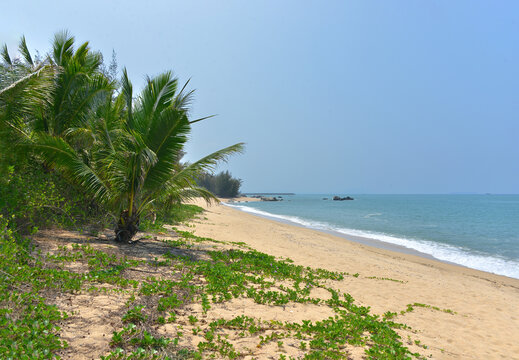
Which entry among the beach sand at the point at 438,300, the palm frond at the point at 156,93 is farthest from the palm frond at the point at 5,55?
the beach sand at the point at 438,300

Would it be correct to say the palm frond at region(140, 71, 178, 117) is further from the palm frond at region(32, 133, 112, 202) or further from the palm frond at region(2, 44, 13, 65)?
the palm frond at region(2, 44, 13, 65)

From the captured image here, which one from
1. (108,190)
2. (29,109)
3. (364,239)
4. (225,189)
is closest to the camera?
(29,109)

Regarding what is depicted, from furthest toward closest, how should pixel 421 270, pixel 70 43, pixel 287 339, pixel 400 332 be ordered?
1. pixel 421 270
2. pixel 70 43
3. pixel 400 332
4. pixel 287 339

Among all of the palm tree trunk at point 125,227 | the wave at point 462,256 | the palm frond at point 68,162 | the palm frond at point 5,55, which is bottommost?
the wave at point 462,256

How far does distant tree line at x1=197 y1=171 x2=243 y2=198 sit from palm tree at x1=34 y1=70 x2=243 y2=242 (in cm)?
8811

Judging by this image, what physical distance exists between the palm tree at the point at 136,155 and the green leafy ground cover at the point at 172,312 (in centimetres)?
177

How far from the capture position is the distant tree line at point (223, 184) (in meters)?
98.2

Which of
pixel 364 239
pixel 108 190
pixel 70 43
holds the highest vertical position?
pixel 70 43

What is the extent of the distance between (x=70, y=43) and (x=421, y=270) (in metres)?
16.7

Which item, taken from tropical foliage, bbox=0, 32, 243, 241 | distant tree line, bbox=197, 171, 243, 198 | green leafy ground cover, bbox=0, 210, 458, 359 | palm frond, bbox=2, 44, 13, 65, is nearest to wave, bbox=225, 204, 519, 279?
green leafy ground cover, bbox=0, 210, 458, 359

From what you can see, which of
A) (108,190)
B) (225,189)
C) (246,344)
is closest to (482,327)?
(246,344)

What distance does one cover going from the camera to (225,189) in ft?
332

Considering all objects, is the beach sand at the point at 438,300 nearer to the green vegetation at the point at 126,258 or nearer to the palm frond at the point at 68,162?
the green vegetation at the point at 126,258

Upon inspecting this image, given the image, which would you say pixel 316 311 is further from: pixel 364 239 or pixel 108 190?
pixel 364 239
